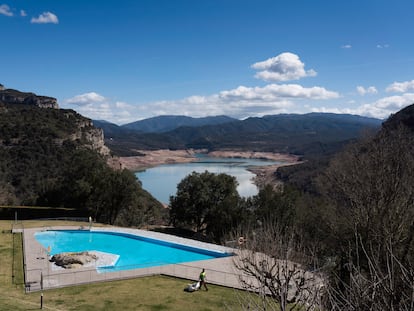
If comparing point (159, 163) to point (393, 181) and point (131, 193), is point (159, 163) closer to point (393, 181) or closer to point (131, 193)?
point (131, 193)

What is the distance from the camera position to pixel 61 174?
53.8m

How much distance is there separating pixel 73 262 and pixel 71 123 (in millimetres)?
60784

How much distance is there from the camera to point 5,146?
5941 centimetres

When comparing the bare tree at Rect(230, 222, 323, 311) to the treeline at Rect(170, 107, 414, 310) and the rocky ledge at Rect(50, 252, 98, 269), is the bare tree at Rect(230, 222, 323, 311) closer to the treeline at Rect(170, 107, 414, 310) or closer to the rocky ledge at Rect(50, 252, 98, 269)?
the treeline at Rect(170, 107, 414, 310)

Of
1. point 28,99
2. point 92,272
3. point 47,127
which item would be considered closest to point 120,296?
point 92,272

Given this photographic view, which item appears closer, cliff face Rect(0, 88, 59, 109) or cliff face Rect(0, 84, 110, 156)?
cliff face Rect(0, 84, 110, 156)

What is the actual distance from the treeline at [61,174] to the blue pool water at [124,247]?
7.94m

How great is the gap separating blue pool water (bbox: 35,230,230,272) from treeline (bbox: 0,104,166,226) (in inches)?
313

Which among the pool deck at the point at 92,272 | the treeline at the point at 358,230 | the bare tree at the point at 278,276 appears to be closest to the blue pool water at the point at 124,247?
the pool deck at the point at 92,272

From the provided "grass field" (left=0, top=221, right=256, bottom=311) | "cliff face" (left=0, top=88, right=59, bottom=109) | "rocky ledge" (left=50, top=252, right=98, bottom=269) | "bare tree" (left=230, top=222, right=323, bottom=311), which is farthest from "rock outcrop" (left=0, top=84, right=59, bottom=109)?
"bare tree" (left=230, top=222, right=323, bottom=311)

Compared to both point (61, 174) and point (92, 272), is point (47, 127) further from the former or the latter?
point (92, 272)

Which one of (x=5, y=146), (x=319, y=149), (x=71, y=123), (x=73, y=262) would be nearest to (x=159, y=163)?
(x=319, y=149)

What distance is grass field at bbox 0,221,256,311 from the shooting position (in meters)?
14.8

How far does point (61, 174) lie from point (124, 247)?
100 feet
